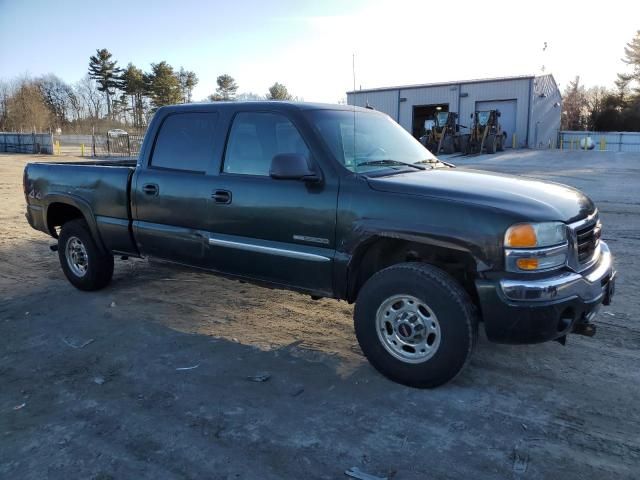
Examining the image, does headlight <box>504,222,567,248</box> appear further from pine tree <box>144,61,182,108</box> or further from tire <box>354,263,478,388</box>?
pine tree <box>144,61,182,108</box>

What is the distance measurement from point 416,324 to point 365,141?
1597mm

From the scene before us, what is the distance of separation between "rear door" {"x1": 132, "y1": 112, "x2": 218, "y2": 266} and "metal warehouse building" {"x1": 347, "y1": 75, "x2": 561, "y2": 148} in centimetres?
3061

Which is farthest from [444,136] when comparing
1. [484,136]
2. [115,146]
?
[115,146]

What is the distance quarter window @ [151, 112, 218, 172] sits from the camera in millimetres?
4559

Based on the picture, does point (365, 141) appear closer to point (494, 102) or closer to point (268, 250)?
point (268, 250)

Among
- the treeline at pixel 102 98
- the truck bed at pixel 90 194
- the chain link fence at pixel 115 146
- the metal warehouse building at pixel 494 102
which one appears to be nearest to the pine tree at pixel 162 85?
the treeline at pixel 102 98

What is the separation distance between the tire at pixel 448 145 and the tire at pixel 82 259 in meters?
28.2

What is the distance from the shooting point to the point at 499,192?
11.3 ft

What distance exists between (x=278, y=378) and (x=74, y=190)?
3.34m

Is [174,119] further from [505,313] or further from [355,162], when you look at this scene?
[505,313]

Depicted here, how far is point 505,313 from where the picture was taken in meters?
3.11

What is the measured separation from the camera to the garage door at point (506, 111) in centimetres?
3647

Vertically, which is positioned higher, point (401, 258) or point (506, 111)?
point (506, 111)

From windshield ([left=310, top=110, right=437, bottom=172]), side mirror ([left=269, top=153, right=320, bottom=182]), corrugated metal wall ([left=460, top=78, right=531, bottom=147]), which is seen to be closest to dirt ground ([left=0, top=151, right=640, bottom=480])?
side mirror ([left=269, top=153, right=320, bottom=182])
